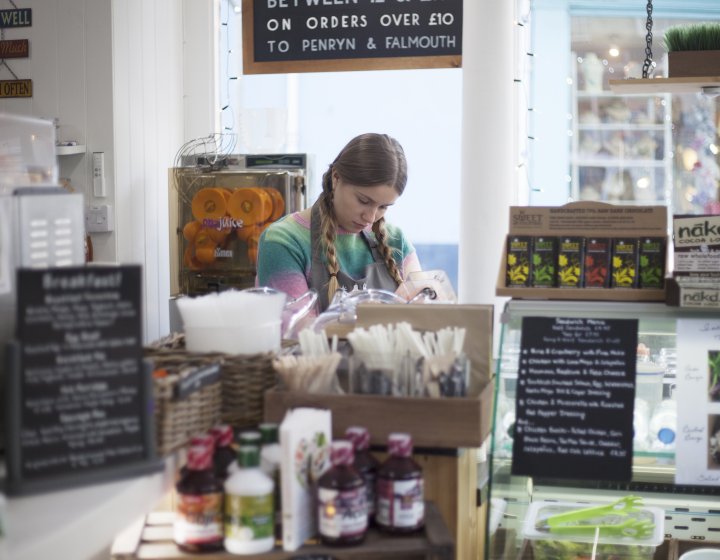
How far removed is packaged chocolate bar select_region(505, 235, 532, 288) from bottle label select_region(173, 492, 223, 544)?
1170 millimetres

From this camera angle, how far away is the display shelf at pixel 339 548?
189 centimetres

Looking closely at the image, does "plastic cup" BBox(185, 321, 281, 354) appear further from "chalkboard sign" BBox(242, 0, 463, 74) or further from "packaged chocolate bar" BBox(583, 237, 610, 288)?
"chalkboard sign" BBox(242, 0, 463, 74)

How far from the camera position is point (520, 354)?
8.48ft

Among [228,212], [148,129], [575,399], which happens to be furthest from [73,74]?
[575,399]

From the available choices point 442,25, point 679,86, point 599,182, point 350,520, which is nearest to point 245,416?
point 350,520

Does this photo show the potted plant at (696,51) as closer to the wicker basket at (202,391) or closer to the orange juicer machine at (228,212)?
the orange juicer machine at (228,212)

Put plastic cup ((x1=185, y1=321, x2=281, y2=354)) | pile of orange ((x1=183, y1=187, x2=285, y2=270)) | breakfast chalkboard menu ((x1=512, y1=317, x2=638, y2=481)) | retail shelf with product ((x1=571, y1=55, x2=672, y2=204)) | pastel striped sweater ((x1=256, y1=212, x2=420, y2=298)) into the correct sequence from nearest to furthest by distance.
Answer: plastic cup ((x1=185, y1=321, x2=281, y2=354)), breakfast chalkboard menu ((x1=512, y1=317, x2=638, y2=481)), pastel striped sweater ((x1=256, y1=212, x2=420, y2=298)), pile of orange ((x1=183, y1=187, x2=285, y2=270)), retail shelf with product ((x1=571, y1=55, x2=672, y2=204))

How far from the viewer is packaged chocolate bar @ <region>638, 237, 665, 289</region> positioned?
8.68 ft

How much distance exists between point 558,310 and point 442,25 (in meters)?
3.04

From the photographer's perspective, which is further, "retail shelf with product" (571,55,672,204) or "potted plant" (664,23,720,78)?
"retail shelf with product" (571,55,672,204)

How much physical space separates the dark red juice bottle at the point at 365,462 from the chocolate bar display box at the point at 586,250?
838 millimetres

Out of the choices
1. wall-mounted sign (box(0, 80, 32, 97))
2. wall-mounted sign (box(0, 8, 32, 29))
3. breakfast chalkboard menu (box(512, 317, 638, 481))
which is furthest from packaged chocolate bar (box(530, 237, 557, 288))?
wall-mounted sign (box(0, 8, 32, 29))

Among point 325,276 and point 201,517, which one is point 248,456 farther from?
point 325,276

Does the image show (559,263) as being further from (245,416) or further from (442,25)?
(442,25)
